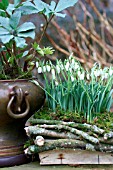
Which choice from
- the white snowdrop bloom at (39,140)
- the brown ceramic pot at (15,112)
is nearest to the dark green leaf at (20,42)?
the brown ceramic pot at (15,112)

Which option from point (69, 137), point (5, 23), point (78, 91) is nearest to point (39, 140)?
point (69, 137)

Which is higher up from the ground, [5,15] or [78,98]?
[5,15]

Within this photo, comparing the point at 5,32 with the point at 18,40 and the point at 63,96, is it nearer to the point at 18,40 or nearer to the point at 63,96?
the point at 18,40

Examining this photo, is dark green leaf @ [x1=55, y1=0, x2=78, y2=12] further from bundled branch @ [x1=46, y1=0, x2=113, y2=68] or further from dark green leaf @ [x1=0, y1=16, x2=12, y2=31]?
bundled branch @ [x1=46, y1=0, x2=113, y2=68]

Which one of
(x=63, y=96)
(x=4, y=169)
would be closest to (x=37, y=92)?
(x=63, y=96)

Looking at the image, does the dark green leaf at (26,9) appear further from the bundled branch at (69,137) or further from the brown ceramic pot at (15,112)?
the bundled branch at (69,137)
